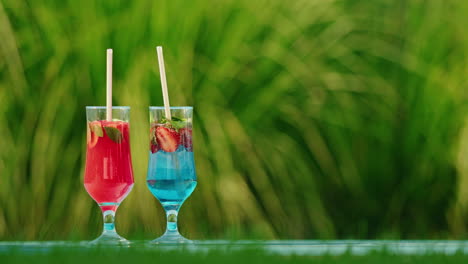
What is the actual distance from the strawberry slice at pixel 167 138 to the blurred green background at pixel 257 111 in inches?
30.2

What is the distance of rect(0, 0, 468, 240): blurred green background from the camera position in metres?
2.41

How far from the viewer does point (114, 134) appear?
5.11ft

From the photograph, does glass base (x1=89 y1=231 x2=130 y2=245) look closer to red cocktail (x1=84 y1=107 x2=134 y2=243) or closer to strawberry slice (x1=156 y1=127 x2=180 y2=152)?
red cocktail (x1=84 y1=107 x2=134 y2=243)

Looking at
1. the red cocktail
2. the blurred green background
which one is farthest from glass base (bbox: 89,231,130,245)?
the blurred green background

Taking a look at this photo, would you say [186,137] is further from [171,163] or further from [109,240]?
[109,240]

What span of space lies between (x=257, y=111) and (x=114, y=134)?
0.98 metres

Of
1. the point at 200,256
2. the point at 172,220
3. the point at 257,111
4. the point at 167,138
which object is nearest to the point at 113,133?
the point at 167,138

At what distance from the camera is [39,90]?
2.53 m

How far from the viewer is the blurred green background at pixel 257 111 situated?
2.41m

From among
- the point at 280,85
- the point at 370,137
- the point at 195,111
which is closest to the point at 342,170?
the point at 370,137

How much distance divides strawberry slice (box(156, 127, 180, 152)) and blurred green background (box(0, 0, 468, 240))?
766 mm

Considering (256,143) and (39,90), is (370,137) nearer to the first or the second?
(256,143)

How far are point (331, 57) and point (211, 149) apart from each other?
581 millimetres

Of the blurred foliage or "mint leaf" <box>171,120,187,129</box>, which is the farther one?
"mint leaf" <box>171,120,187,129</box>
